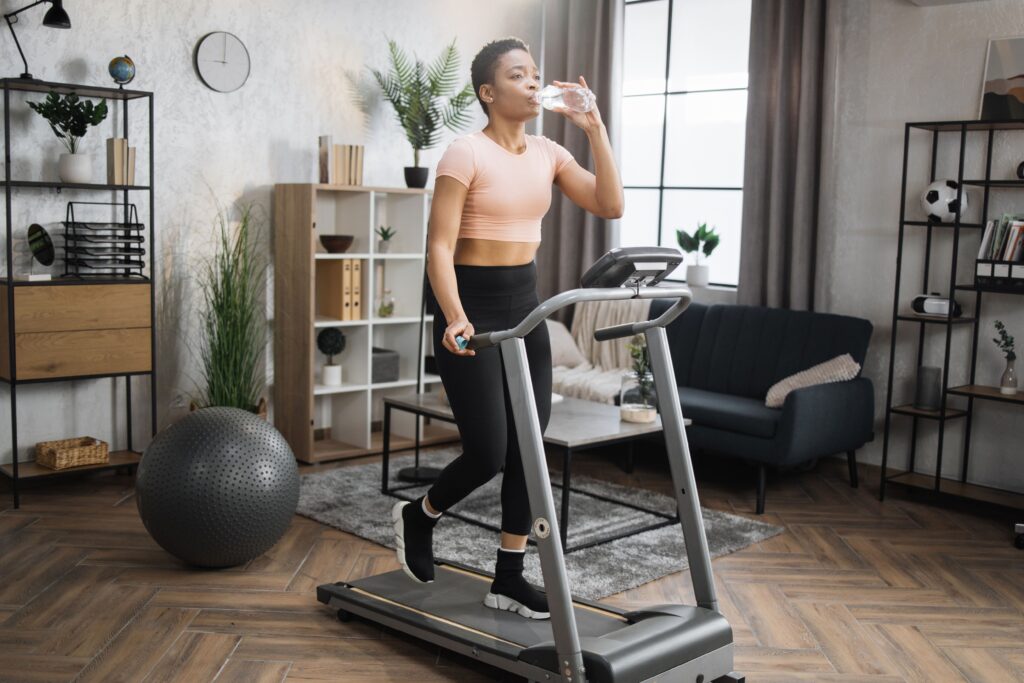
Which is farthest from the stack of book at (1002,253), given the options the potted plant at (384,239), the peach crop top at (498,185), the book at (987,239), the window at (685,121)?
the potted plant at (384,239)

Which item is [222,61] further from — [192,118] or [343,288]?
[343,288]

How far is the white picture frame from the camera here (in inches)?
183

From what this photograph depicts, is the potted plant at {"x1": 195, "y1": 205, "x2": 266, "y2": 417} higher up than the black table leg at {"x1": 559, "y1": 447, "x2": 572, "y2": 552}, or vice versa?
the potted plant at {"x1": 195, "y1": 205, "x2": 266, "y2": 417}

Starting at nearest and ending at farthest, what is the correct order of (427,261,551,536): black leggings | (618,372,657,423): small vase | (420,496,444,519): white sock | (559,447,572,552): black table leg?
(427,261,551,536): black leggings, (420,496,444,519): white sock, (559,447,572,552): black table leg, (618,372,657,423): small vase

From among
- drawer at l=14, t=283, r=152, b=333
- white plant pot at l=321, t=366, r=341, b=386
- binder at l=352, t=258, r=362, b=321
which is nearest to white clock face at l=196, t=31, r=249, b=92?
binder at l=352, t=258, r=362, b=321

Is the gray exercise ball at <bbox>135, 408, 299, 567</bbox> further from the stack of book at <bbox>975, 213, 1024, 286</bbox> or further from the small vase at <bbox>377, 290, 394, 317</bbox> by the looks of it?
the stack of book at <bbox>975, 213, 1024, 286</bbox>

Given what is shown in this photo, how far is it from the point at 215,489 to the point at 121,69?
7.48 ft

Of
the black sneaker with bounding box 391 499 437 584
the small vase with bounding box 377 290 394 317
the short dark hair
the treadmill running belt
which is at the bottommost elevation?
the treadmill running belt

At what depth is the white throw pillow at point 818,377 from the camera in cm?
484

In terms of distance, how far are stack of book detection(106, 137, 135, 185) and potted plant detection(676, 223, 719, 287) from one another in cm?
284

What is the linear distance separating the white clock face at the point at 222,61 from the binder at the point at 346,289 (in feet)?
3.42

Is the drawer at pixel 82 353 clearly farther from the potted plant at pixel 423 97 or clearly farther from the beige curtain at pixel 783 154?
→ the beige curtain at pixel 783 154

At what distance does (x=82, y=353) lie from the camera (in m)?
4.55

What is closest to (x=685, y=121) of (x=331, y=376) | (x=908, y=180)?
(x=908, y=180)
